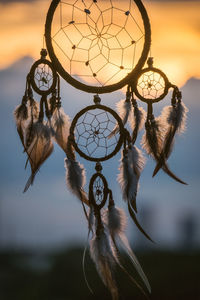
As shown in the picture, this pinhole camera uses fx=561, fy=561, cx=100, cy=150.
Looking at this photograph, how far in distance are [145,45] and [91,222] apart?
2.59ft

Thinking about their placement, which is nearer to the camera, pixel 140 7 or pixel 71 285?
pixel 140 7

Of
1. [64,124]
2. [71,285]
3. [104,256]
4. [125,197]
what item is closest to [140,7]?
[64,124]

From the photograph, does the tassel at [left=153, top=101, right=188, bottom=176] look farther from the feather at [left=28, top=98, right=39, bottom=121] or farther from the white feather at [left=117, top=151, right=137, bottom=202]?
the feather at [left=28, top=98, right=39, bottom=121]

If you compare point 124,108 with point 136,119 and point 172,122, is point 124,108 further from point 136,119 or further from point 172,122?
point 172,122

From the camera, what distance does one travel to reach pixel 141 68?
7.91 feet

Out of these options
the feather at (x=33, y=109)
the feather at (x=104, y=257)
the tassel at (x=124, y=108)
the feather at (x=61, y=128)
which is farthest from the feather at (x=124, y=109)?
the feather at (x=104, y=257)

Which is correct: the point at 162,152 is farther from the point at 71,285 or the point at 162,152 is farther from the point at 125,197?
the point at 71,285

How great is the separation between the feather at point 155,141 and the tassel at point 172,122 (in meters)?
0.02

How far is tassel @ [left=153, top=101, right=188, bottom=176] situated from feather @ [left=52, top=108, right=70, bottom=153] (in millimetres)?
417

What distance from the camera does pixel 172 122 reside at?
2.46m

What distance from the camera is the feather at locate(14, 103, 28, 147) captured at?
246cm

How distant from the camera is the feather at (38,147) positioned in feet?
7.88

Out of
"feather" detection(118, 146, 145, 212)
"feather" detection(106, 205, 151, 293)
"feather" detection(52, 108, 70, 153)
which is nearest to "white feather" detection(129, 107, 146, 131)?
"feather" detection(118, 146, 145, 212)

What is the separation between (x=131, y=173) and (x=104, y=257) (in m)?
0.38
